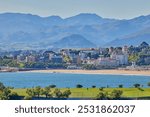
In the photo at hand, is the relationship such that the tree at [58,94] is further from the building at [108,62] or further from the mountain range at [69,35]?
the mountain range at [69,35]

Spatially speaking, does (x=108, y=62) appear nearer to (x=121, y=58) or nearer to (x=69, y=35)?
(x=121, y=58)

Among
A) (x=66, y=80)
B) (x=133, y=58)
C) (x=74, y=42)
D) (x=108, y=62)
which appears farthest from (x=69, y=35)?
(x=66, y=80)

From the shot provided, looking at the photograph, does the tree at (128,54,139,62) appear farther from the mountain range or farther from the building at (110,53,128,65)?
the mountain range

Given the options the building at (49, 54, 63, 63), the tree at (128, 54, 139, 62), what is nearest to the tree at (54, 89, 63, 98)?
the building at (49, 54, 63, 63)

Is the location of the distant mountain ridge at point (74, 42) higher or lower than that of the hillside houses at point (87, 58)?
higher

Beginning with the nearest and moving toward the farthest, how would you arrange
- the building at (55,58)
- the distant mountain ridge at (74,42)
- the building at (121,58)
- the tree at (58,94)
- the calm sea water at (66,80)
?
the tree at (58,94) < the calm sea water at (66,80) < the building at (121,58) < the building at (55,58) < the distant mountain ridge at (74,42)

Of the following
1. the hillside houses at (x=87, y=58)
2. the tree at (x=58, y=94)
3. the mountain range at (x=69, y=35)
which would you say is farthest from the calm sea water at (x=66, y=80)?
the mountain range at (x=69, y=35)

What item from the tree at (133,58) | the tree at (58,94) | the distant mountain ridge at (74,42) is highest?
the distant mountain ridge at (74,42)

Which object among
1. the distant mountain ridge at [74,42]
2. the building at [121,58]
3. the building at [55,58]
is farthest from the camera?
the distant mountain ridge at [74,42]
